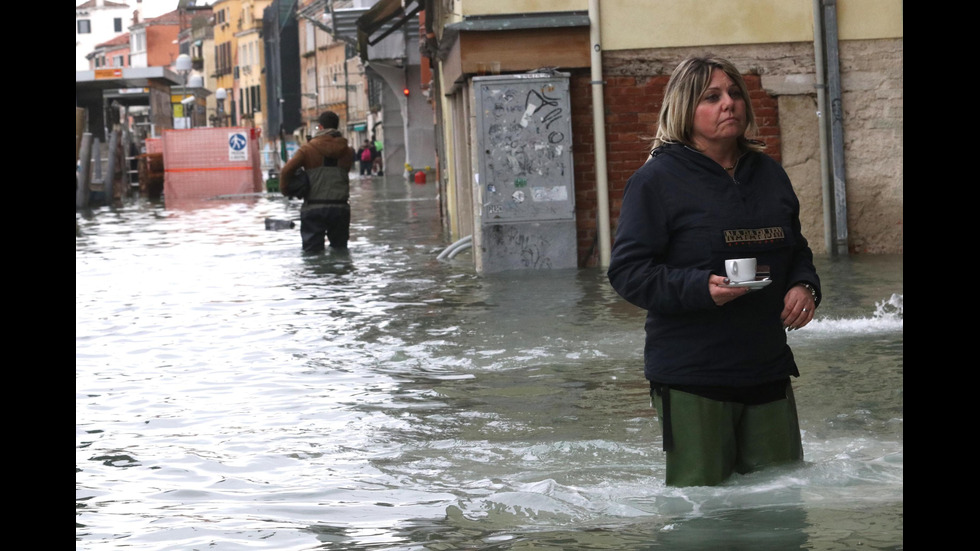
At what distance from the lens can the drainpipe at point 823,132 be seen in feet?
47.4

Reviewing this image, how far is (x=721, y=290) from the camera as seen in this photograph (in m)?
4.37

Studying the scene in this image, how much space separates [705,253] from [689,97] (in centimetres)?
47

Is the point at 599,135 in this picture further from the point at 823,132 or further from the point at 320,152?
the point at 320,152

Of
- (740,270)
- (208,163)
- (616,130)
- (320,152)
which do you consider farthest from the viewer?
(208,163)

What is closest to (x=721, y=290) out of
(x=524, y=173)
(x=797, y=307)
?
(x=797, y=307)

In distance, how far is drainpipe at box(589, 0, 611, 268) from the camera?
1428 centimetres

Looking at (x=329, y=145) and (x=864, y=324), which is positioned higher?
(x=329, y=145)

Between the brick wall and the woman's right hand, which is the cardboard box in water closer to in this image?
the brick wall

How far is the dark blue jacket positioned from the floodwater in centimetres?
43

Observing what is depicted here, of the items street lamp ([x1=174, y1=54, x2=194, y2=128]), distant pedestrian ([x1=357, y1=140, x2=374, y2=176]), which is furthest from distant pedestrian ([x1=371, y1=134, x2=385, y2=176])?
street lamp ([x1=174, y1=54, x2=194, y2=128])

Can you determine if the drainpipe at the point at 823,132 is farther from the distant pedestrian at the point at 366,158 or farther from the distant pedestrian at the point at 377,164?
the distant pedestrian at the point at 377,164

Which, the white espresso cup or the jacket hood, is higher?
the jacket hood
